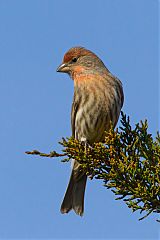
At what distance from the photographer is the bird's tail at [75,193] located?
25.3 feet

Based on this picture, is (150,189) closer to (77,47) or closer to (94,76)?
(94,76)

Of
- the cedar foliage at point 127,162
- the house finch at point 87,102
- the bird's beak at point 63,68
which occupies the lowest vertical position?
the cedar foliage at point 127,162

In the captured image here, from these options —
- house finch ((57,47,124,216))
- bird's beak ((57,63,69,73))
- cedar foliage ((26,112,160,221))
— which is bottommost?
cedar foliage ((26,112,160,221))

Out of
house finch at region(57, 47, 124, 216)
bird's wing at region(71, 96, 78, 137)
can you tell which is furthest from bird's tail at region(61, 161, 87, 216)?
bird's wing at region(71, 96, 78, 137)

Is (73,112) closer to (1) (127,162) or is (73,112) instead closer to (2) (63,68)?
(2) (63,68)

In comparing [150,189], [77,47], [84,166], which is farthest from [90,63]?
[150,189]

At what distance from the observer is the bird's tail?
7.70 m

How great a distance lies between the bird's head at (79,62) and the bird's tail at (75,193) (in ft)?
4.83

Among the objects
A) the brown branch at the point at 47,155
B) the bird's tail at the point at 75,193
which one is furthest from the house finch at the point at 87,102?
the brown branch at the point at 47,155

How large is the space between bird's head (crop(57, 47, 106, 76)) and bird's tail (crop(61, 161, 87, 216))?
1471 millimetres

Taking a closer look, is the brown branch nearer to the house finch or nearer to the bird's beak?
the house finch

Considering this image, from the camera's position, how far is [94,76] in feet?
24.7

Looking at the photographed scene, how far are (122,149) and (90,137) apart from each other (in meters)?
1.78

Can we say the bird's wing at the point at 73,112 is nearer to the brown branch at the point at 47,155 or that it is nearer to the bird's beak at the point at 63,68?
the bird's beak at the point at 63,68
